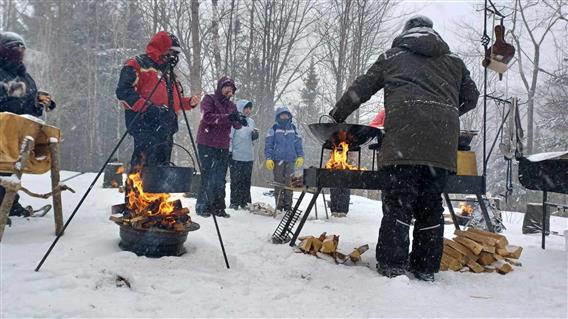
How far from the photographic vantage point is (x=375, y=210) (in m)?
8.16

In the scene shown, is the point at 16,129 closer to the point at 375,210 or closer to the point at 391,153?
the point at 391,153

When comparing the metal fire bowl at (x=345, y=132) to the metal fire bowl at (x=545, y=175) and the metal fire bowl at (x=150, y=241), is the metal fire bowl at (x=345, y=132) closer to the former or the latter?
the metal fire bowl at (x=150, y=241)

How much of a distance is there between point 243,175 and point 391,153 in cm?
416

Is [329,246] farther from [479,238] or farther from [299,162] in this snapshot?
[299,162]

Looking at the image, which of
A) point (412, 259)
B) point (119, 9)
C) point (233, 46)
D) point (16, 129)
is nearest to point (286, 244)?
point (412, 259)

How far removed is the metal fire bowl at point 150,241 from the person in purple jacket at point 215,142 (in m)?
2.27

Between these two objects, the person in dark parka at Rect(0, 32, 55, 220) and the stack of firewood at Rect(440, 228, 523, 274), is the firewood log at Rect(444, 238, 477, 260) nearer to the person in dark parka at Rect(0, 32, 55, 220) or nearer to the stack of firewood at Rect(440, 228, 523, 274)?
the stack of firewood at Rect(440, 228, 523, 274)

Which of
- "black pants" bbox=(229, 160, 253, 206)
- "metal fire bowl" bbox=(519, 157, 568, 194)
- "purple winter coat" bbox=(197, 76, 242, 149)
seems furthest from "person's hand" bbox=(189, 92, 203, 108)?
"metal fire bowl" bbox=(519, 157, 568, 194)

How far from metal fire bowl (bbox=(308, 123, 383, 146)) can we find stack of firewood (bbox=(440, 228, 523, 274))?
1.25 meters

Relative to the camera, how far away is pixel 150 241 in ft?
10.3

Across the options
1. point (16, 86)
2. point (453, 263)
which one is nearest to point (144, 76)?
point (16, 86)

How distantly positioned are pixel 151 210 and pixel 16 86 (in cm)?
219

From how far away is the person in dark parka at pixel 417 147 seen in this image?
10.0ft

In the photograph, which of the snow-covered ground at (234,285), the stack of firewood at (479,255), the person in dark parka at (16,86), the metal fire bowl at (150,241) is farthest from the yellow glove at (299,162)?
the metal fire bowl at (150,241)
